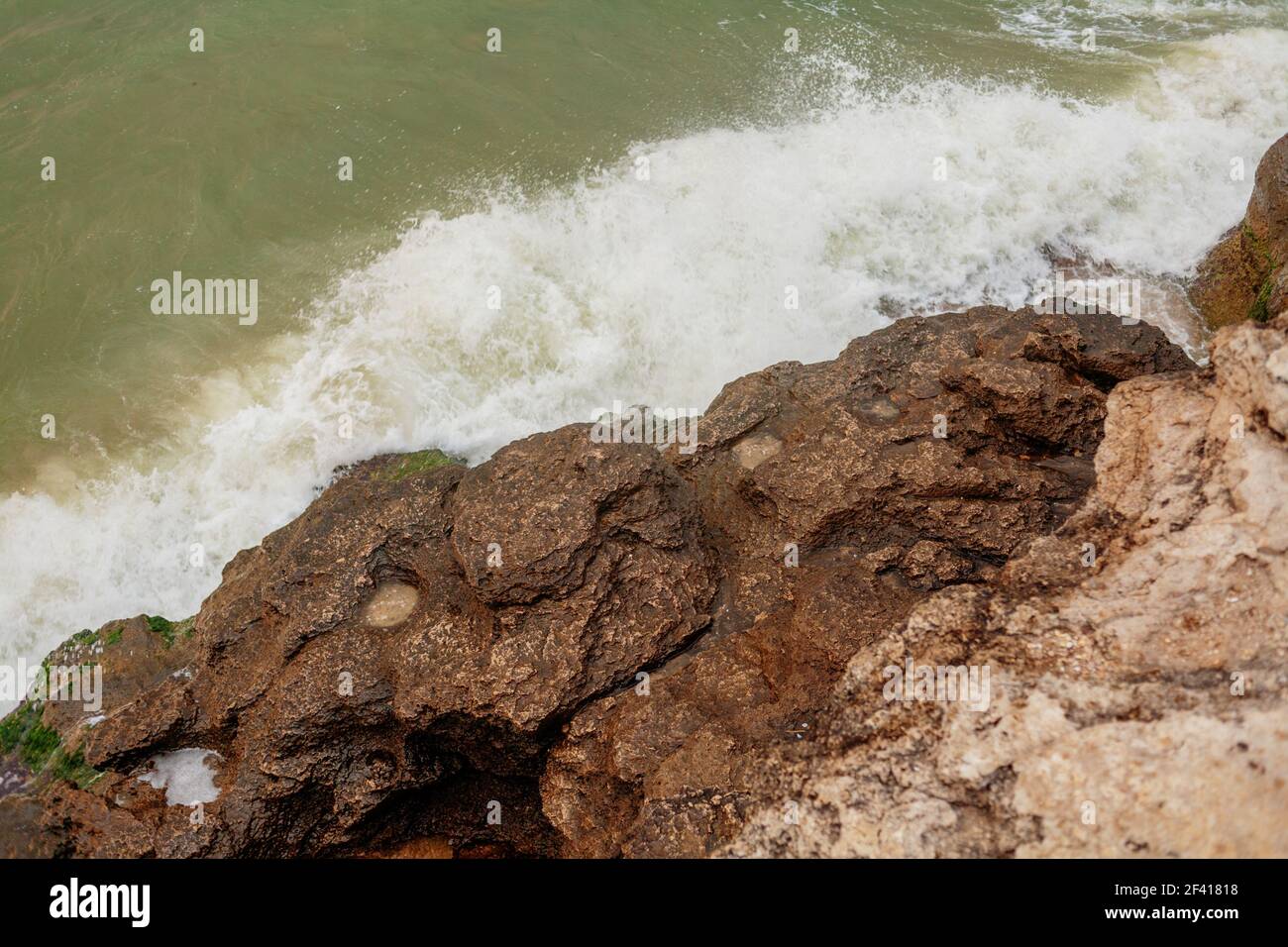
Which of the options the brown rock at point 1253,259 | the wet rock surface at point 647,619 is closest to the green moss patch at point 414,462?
the wet rock surface at point 647,619

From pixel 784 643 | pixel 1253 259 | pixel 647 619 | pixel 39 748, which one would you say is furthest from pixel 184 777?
pixel 1253 259

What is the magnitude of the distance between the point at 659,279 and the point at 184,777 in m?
6.58

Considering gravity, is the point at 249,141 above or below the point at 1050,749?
above

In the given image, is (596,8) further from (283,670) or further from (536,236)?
(283,670)

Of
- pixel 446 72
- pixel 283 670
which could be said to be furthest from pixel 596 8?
pixel 283 670

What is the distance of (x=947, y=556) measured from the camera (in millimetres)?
5434

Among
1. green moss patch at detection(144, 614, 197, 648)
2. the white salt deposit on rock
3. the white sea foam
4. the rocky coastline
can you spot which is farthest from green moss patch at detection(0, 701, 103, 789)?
the white sea foam

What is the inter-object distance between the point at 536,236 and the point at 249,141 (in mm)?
4040

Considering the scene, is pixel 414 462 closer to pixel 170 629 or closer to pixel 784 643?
pixel 170 629

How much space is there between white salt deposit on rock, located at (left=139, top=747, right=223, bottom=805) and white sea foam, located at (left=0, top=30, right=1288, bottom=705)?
3.03 metres

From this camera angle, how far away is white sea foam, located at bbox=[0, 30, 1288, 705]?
868 centimetres

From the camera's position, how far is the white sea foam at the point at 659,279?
868 cm

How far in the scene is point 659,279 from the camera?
9.97m

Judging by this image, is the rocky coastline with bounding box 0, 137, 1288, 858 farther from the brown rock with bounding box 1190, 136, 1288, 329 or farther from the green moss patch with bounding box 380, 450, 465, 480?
the brown rock with bounding box 1190, 136, 1288, 329
